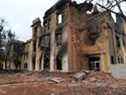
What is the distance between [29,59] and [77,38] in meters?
15.8

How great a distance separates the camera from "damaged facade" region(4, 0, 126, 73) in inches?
1208

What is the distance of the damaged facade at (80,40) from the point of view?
30672 mm

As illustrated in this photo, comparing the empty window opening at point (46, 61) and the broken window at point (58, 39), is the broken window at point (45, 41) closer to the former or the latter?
the empty window opening at point (46, 61)

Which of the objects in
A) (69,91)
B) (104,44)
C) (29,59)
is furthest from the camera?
(29,59)

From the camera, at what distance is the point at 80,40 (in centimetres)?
3209

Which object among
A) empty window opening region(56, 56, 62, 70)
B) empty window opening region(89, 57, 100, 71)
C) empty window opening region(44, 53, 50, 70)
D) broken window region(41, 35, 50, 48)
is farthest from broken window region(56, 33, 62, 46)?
empty window opening region(89, 57, 100, 71)

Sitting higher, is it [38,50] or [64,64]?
[38,50]

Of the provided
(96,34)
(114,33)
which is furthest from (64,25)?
(114,33)

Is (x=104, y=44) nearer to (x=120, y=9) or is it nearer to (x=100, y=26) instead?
(x=100, y=26)

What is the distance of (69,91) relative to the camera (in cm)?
1152

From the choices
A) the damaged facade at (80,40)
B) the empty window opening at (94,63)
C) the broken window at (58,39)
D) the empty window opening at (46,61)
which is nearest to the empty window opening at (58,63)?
the damaged facade at (80,40)

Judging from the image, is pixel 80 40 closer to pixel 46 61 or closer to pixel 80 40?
pixel 80 40

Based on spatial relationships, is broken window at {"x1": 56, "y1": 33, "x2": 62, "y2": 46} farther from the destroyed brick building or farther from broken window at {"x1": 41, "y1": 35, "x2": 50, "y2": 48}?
broken window at {"x1": 41, "y1": 35, "x2": 50, "y2": 48}

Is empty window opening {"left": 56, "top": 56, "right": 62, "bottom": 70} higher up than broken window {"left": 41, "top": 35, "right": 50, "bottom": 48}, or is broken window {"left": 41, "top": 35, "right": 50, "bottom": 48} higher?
broken window {"left": 41, "top": 35, "right": 50, "bottom": 48}
